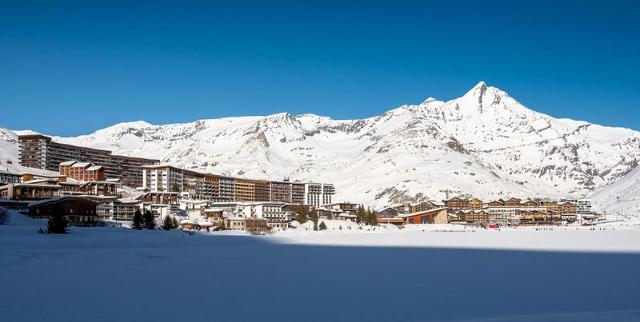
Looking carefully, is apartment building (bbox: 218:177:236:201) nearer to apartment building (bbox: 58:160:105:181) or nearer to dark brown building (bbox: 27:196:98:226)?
apartment building (bbox: 58:160:105:181)

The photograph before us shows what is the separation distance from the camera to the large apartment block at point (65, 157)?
170375 mm

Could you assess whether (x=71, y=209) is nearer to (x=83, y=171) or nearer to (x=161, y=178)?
(x=83, y=171)

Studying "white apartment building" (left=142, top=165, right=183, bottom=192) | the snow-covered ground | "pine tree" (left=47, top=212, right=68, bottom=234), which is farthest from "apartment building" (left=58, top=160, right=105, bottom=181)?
the snow-covered ground

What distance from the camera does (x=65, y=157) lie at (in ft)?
585

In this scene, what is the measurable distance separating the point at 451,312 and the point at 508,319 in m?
1.78

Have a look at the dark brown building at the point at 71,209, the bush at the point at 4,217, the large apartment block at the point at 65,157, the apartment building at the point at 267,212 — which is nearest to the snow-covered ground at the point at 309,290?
the bush at the point at 4,217

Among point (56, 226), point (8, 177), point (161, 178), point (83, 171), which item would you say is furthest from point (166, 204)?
point (56, 226)

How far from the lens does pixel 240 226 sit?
349 ft

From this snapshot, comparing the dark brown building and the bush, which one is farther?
the dark brown building

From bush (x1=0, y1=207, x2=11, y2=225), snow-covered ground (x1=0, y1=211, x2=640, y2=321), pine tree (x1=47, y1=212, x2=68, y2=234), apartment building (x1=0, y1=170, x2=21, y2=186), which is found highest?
apartment building (x1=0, y1=170, x2=21, y2=186)

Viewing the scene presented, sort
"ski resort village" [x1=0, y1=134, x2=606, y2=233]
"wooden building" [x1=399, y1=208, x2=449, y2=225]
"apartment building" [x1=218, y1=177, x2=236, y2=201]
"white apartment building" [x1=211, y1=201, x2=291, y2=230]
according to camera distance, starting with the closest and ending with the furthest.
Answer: "ski resort village" [x1=0, y1=134, x2=606, y2=233] → "white apartment building" [x1=211, y1=201, x2=291, y2=230] → "wooden building" [x1=399, y1=208, x2=449, y2=225] → "apartment building" [x1=218, y1=177, x2=236, y2=201]

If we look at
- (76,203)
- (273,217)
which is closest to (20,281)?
(76,203)

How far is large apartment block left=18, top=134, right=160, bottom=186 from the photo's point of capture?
17038cm

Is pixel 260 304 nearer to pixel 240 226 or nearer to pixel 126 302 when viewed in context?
pixel 126 302
